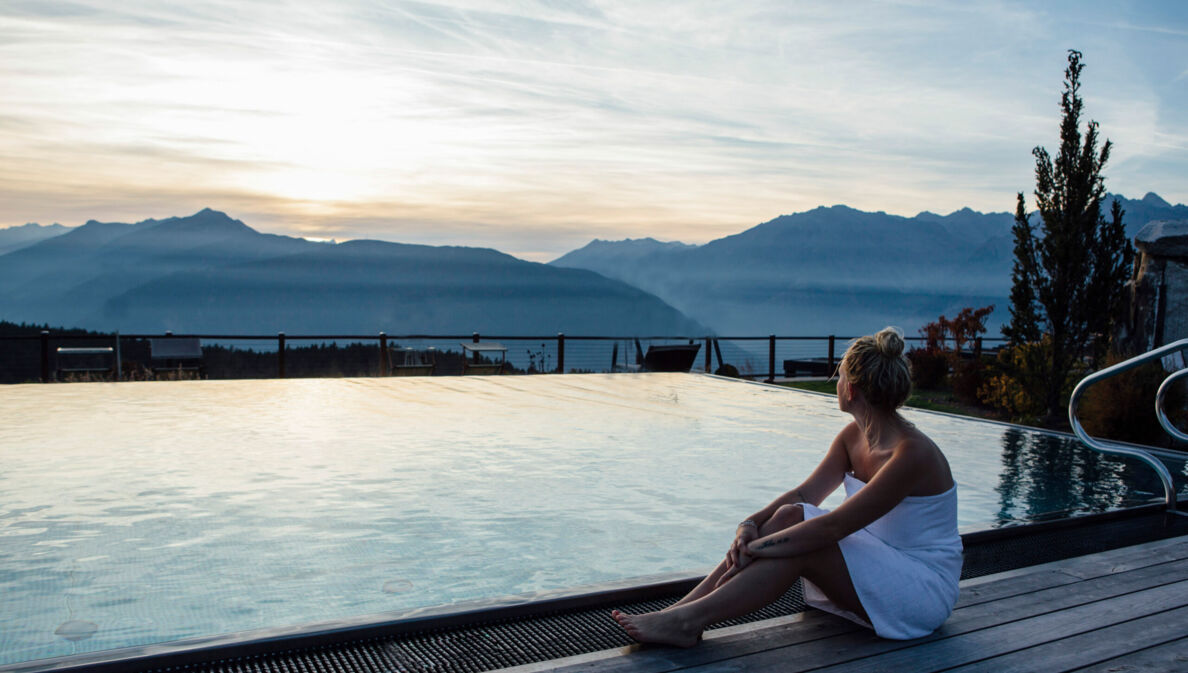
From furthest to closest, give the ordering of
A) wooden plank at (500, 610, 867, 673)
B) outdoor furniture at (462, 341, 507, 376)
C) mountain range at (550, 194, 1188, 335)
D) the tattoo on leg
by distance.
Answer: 1. mountain range at (550, 194, 1188, 335)
2. outdoor furniture at (462, 341, 507, 376)
3. the tattoo on leg
4. wooden plank at (500, 610, 867, 673)

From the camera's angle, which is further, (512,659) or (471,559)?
(471,559)

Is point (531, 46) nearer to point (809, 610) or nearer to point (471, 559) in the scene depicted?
point (471, 559)

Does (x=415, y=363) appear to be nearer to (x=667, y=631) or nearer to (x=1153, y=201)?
(x=667, y=631)

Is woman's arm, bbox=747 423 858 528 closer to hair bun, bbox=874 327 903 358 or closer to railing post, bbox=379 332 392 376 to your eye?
hair bun, bbox=874 327 903 358

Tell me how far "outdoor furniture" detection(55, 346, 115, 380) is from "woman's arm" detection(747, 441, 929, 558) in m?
9.81

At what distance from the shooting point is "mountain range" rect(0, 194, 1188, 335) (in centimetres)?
9069

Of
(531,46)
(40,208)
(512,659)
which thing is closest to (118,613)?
(512,659)

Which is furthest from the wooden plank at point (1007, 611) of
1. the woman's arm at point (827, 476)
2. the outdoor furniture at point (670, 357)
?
the outdoor furniture at point (670, 357)

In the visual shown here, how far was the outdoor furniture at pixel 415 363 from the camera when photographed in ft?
33.8

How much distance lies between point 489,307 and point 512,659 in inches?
3676

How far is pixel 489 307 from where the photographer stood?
310 feet

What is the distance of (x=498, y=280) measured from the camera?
96.1 metres

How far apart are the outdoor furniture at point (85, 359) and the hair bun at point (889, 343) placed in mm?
9899

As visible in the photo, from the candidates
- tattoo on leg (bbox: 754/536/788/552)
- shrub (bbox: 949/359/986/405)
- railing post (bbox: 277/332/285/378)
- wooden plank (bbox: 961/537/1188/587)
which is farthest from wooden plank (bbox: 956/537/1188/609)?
railing post (bbox: 277/332/285/378)
